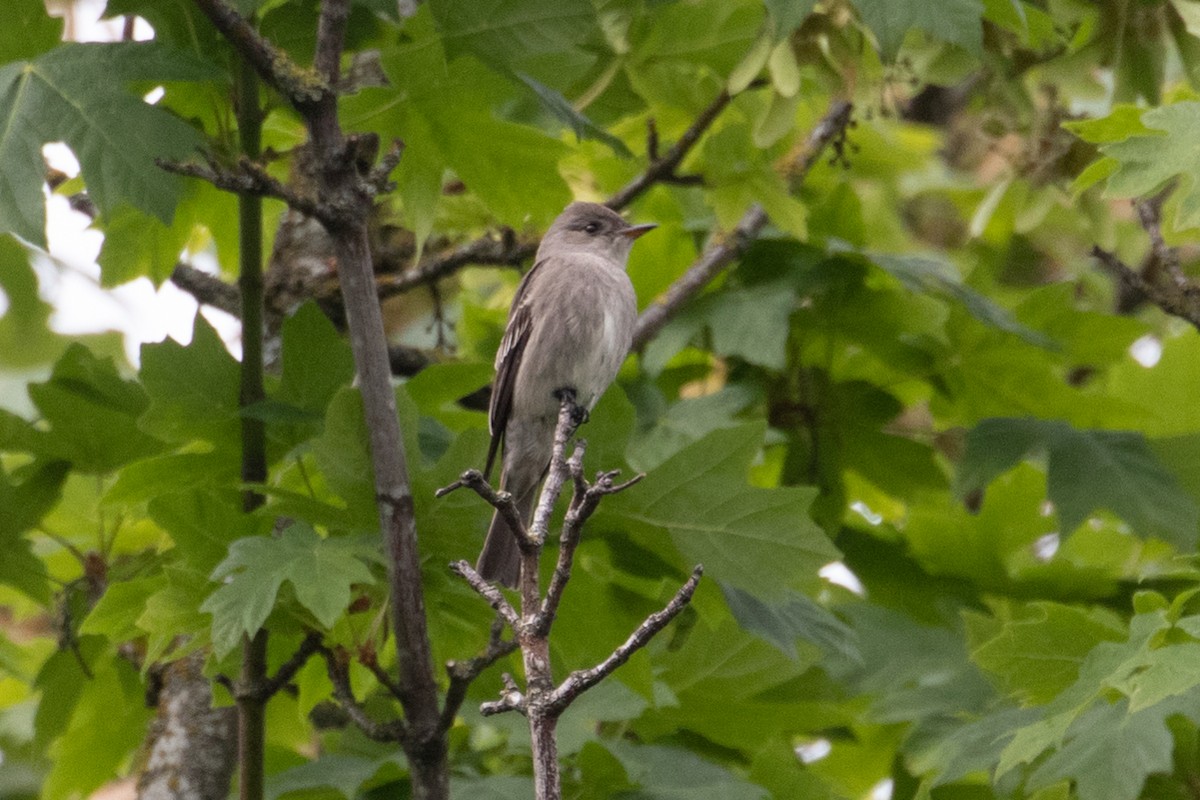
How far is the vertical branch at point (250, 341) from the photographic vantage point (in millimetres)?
2812

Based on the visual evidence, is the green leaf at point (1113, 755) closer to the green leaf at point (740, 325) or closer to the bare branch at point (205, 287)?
the green leaf at point (740, 325)

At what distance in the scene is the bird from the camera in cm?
346

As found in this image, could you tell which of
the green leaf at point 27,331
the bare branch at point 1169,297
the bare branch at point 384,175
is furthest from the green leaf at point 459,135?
the green leaf at point 27,331

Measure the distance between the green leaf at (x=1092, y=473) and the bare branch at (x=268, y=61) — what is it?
6.75ft

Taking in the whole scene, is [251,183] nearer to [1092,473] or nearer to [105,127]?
[105,127]

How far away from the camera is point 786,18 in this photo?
8.88ft

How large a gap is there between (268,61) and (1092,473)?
234 centimetres

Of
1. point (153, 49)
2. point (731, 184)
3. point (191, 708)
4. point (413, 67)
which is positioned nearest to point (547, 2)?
point (413, 67)

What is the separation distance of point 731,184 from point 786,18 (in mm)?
1001

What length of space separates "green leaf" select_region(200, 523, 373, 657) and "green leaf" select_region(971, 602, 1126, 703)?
135cm

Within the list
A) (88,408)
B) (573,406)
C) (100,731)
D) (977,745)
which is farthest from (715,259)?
(100,731)

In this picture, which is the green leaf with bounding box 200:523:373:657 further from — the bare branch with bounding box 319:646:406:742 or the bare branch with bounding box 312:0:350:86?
the bare branch with bounding box 312:0:350:86

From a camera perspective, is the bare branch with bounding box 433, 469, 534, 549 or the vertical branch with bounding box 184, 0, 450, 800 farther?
the vertical branch with bounding box 184, 0, 450, 800

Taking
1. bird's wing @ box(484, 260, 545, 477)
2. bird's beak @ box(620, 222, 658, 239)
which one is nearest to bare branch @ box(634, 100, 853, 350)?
bird's beak @ box(620, 222, 658, 239)
